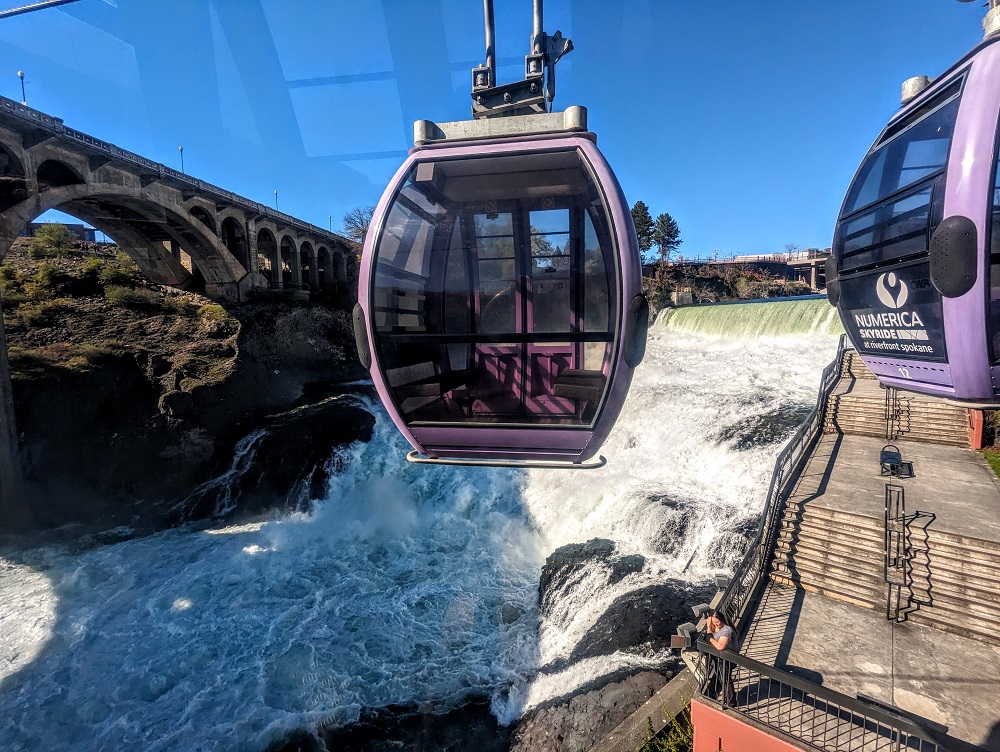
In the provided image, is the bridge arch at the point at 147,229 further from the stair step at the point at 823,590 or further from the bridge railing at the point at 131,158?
the stair step at the point at 823,590

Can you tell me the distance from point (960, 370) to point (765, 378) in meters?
15.9

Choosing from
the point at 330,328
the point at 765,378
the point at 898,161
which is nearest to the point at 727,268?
the point at 765,378

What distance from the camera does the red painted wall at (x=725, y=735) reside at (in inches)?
166

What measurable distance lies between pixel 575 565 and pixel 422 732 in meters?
4.02

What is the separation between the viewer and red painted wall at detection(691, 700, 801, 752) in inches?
166

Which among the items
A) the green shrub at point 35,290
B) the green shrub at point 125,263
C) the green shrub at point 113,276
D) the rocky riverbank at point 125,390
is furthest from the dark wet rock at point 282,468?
the green shrub at point 125,263

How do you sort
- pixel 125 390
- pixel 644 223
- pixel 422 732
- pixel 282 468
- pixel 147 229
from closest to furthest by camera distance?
pixel 422 732 → pixel 282 468 → pixel 125 390 → pixel 147 229 → pixel 644 223

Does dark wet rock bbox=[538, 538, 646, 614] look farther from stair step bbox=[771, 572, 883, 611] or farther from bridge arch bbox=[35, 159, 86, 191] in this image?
bridge arch bbox=[35, 159, 86, 191]

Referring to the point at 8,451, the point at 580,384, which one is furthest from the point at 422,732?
the point at 8,451

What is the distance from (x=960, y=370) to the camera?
265 centimetres

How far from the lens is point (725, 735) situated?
4.47 m

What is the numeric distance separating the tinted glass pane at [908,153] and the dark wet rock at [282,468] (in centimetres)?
1374

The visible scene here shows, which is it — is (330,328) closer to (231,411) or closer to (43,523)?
(231,411)

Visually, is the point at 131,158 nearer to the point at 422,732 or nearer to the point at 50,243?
the point at 50,243
